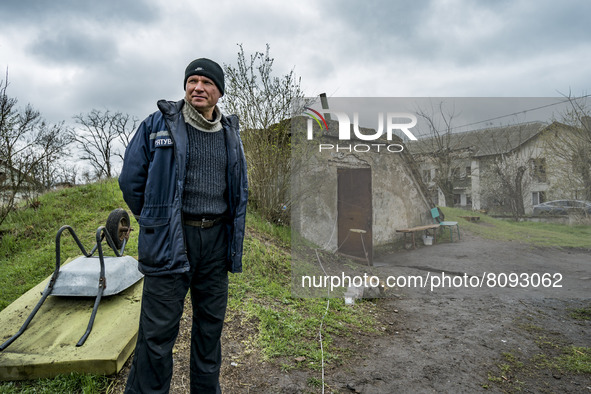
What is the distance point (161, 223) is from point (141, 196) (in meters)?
0.25

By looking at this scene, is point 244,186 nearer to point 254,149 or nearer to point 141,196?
point 141,196

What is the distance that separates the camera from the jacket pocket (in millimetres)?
1782

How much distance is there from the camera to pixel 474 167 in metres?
5.39

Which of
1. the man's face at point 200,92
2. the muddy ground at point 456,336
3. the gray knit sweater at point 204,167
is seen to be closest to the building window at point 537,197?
the muddy ground at point 456,336

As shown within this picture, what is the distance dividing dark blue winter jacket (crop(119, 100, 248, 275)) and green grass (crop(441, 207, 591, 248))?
469 cm

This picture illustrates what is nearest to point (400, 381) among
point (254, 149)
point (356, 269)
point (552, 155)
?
point (356, 269)

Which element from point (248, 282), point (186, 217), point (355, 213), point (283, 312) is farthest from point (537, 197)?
point (186, 217)

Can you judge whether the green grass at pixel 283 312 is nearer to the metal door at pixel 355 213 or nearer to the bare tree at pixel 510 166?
the metal door at pixel 355 213

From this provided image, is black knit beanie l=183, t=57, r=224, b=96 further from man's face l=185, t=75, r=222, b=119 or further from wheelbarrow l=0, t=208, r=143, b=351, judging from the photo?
wheelbarrow l=0, t=208, r=143, b=351

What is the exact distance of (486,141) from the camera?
541 centimetres

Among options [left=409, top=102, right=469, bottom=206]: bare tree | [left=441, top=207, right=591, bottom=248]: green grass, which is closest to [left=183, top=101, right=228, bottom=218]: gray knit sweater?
[left=409, top=102, right=469, bottom=206]: bare tree

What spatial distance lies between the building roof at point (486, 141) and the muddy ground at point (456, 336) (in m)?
1.41

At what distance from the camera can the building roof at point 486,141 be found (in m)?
5.35

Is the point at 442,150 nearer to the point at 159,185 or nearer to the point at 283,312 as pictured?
the point at 283,312
